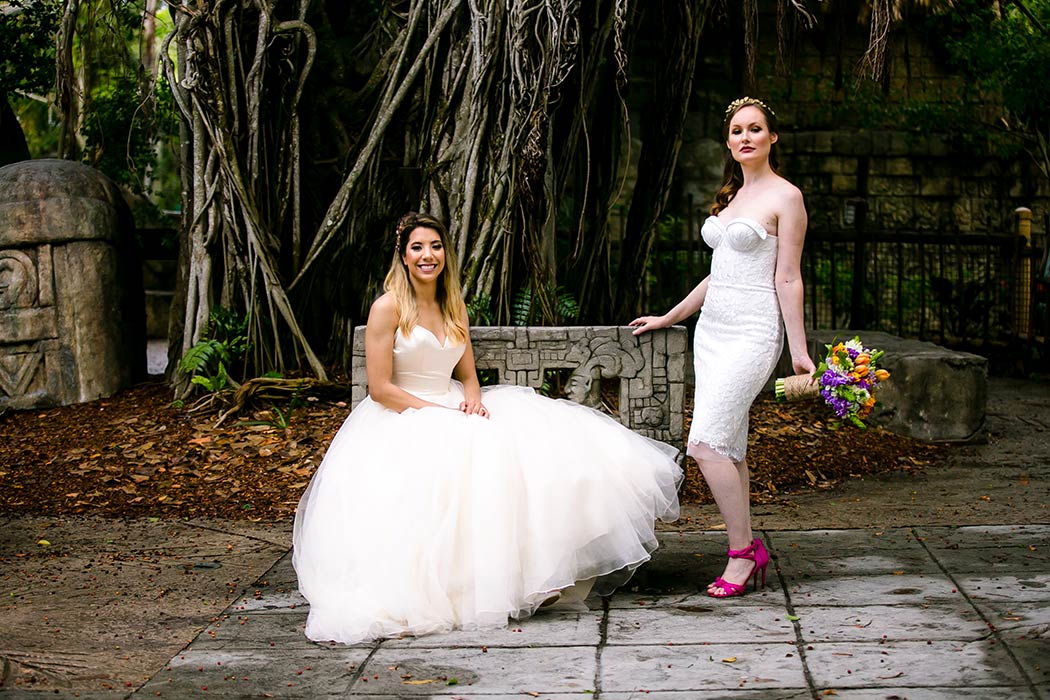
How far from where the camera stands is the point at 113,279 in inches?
324

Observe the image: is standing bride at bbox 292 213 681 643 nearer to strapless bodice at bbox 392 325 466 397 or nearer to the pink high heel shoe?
strapless bodice at bbox 392 325 466 397

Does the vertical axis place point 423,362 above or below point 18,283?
below

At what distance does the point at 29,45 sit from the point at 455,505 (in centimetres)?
805

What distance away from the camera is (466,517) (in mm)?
4133

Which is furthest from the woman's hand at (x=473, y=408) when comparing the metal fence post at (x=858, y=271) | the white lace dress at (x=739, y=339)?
the metal fence post at (x=858, y=271)

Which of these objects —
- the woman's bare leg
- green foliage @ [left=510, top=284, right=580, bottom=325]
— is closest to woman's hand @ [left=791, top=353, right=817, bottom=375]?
the woman's bare leg

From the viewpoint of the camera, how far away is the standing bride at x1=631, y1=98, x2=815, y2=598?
4309mm

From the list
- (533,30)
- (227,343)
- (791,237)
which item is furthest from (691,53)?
(791,237)

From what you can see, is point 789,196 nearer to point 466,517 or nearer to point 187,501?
point 466,517

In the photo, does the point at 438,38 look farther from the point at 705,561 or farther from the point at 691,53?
the point at 705,561

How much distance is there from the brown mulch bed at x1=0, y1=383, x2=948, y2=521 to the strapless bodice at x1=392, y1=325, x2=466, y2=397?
5.88ft

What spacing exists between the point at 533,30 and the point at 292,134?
6.26 ft

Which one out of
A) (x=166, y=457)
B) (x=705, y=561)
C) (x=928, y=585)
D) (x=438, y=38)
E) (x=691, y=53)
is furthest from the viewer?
Result: (x=691, y=53)

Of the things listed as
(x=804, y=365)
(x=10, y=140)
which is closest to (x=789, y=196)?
(x=804, y=365)
